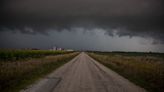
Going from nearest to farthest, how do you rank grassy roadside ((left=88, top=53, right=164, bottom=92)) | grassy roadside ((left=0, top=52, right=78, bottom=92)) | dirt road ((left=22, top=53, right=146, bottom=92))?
dirt road ((left=22, top=53, right=146, bottom=92)) → grassy roadside ((left=0, top=52, right=78, bottom=92)) → grassy roadside ((left=88, top=53, right=164, bottom=92))

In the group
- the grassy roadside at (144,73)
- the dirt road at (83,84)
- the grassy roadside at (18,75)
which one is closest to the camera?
the dirt road at (83,84)

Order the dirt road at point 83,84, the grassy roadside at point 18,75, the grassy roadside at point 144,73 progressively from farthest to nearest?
1. the grassy roadside at point 144,73
2. the grassy roadside at point 18,75
3. the dirt road at point 83,84

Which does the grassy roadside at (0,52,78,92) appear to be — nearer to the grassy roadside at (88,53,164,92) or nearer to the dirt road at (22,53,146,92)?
the dirt road at (22,53,146,92)

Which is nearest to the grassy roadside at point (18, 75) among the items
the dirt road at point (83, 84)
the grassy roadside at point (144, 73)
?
the dirt road at point (83, 84)

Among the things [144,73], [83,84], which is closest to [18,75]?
[83,84]

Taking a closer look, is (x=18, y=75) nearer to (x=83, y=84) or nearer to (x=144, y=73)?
(x=83, y=84)

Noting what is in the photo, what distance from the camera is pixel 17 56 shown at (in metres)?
56.8

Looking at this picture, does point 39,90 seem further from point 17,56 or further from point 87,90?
point 17,56

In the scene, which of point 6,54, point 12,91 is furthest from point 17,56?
point 12,91

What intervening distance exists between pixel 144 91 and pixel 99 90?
262 centimetres

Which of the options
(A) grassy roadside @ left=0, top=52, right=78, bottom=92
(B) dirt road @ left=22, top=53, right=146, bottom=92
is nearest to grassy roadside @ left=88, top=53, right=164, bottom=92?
(B) dirt road @ left=22, top=53, right=146, bottom=92

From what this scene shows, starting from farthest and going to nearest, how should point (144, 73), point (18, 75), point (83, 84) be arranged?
point (144, 73), point (18, 75), point (83, 84)

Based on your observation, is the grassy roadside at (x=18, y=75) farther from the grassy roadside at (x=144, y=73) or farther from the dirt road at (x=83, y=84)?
the grassy roadside at (x=144, y=73)

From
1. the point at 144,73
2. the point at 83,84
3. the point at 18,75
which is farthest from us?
the point at 144,73
